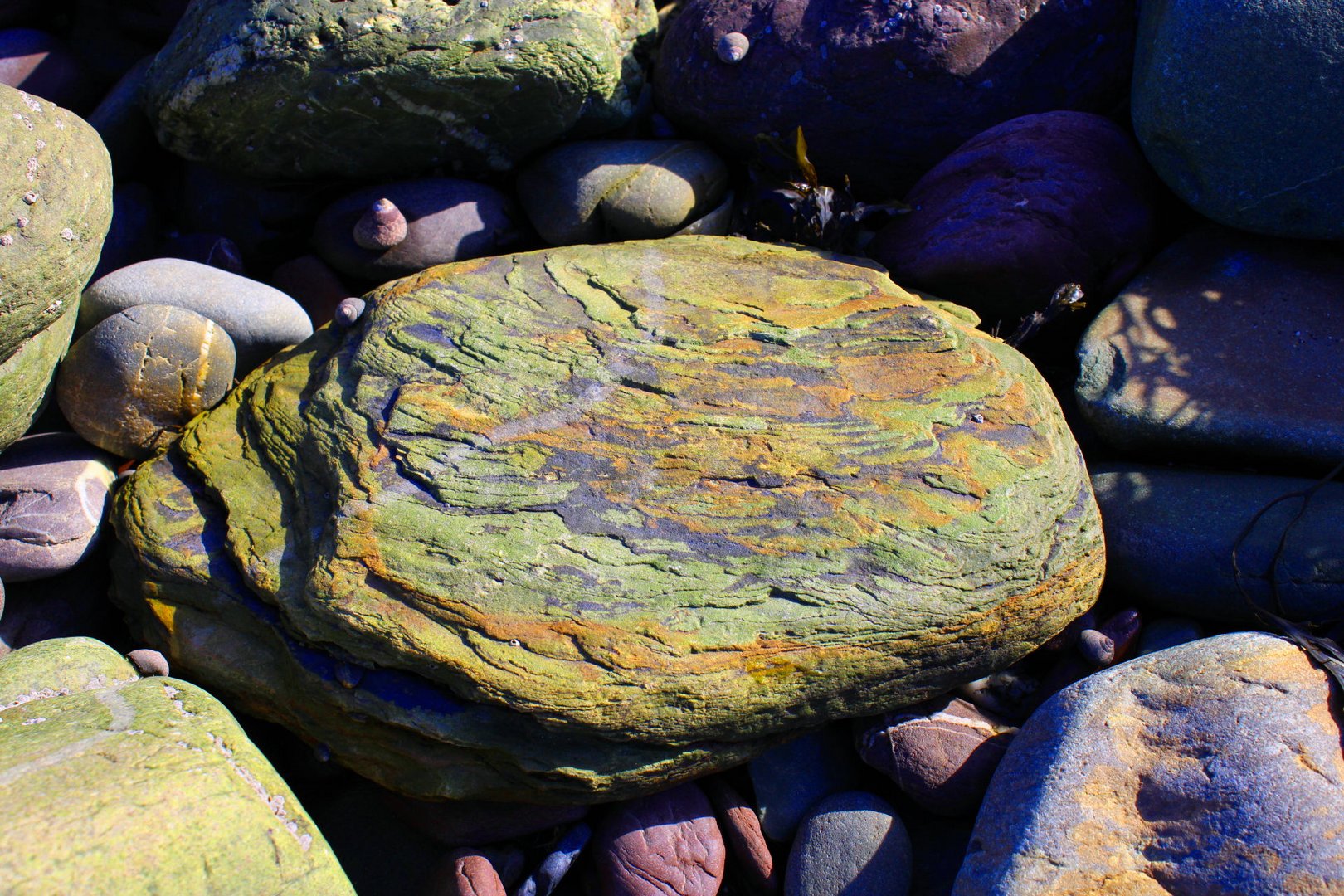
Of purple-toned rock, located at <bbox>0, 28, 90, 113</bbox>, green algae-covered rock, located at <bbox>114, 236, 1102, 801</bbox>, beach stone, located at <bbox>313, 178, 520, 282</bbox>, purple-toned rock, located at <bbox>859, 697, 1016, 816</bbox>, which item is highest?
purple-toned rock, located at <bbox>0, 28, 90, 113</bbox>

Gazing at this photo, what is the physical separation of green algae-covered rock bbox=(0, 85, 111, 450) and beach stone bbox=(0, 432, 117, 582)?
0.15 metres

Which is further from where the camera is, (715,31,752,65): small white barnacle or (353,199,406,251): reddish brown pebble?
(715,31,752,65): small white barnacle

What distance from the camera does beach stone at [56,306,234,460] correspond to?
301 cm

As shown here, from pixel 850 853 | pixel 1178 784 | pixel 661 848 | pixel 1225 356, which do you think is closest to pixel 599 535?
pixel 661 848

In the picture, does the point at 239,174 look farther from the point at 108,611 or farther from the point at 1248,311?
the point at 1248,311

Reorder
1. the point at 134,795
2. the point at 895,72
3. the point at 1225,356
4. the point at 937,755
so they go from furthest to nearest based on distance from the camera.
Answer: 1. the point at 895,72
2. the point at 1225,356
3. the point at 937,755
4. the point at 134,795

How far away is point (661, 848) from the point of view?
2.61 meters

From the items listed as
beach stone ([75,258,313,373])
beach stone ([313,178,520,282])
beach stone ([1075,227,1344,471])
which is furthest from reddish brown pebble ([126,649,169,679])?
beach stone ([1075,227,1344,471])

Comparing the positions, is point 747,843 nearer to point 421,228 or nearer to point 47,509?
point 47,509

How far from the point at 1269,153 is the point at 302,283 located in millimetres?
3725

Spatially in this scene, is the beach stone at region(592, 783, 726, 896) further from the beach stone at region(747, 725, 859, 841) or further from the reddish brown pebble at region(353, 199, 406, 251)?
the reddish brown pebble at region(353, 199, 406, 251)

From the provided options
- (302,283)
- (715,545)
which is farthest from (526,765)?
(302,283)

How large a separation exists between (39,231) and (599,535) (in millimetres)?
1899

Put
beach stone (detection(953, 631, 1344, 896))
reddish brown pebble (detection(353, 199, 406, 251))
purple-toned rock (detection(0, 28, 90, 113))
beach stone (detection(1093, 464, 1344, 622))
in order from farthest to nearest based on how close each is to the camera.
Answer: purple-toned rock (detection(0, 28, 90, 113)) → reddish brown pebble (detection(353, 199, 406, 251)) → beach stone (detection(1093, 464, 1344, 622)) → beach stone (detection(953, 631, 1344, 896))
